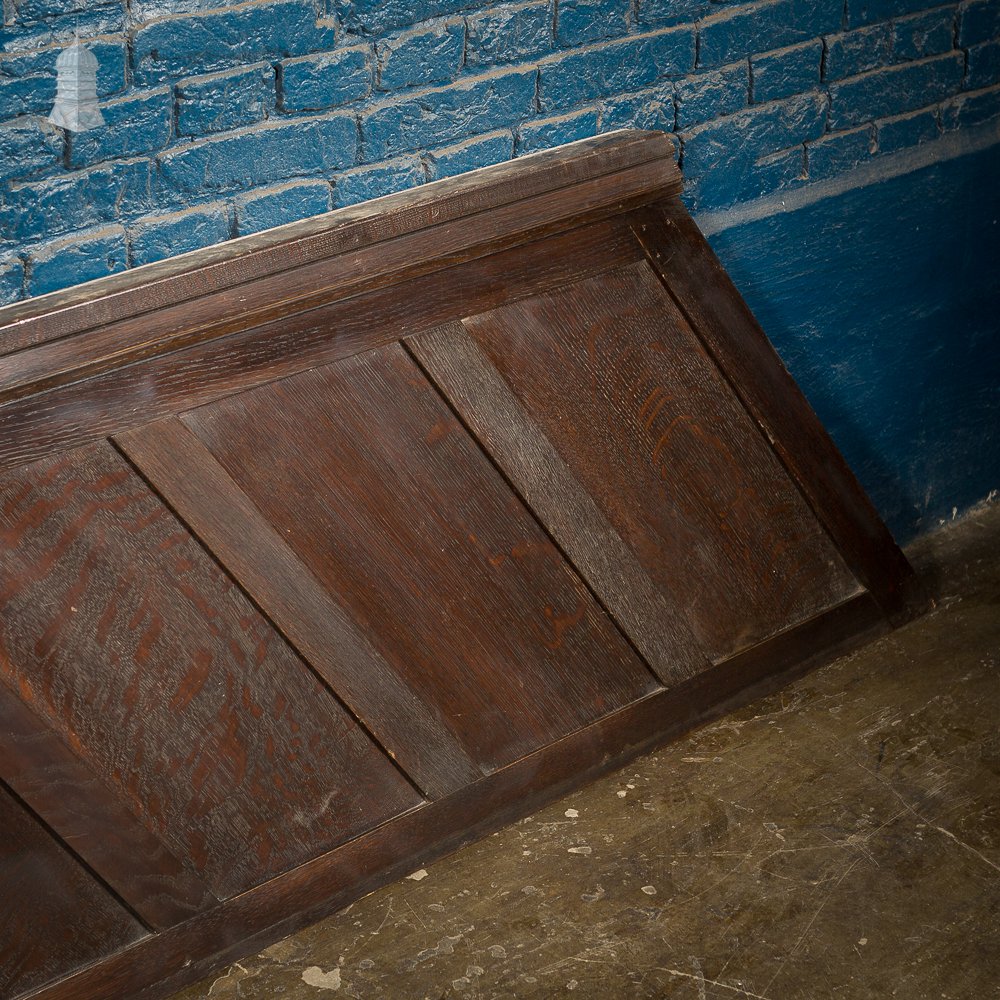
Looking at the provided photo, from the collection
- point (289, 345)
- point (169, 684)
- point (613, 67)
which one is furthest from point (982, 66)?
point (169, 684)

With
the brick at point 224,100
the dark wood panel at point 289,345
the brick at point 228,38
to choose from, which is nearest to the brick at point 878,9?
the dark wood panel at point 289,345

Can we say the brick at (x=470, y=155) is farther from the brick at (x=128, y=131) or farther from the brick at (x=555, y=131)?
the brick at (x=128, y=131)

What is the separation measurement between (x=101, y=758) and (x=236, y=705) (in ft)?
0.67

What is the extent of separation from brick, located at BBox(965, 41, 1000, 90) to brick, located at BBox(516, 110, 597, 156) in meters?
0.89

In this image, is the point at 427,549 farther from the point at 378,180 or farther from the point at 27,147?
the point at 27,147

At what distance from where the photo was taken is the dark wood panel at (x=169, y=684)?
1.61 m

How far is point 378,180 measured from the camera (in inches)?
74.8

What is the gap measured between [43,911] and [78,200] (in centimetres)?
103

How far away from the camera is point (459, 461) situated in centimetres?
185

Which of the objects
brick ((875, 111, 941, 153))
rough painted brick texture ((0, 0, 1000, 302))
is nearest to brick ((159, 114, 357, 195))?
rough painted brick texture ((0, 0, 1000, 302))

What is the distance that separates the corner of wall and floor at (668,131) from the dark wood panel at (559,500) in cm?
34

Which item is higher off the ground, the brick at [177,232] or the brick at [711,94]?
the brick at [177,232]

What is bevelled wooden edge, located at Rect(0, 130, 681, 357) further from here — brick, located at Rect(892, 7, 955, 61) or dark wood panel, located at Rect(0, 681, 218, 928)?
brick, located at Rect(892, 7, 955, 61)

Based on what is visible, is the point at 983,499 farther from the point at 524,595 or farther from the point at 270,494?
the point at 270,494
